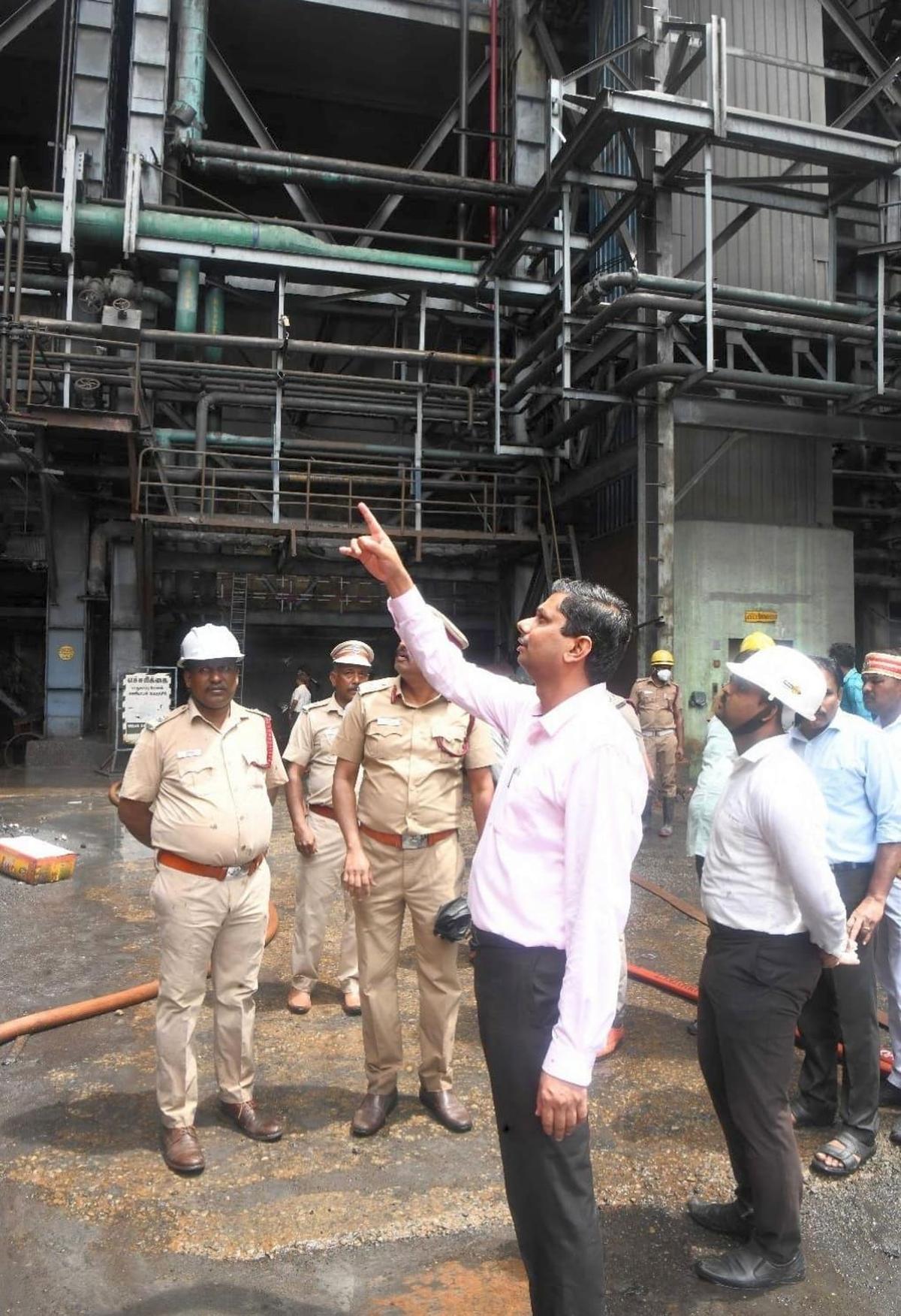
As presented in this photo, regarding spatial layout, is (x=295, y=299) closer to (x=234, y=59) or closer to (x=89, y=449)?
(x=89, y=449)

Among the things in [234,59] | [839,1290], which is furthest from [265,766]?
[234,59]

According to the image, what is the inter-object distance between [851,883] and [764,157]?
43.9 feet

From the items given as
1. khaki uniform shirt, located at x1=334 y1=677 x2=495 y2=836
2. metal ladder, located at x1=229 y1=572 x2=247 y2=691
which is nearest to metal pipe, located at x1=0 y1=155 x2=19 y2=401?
metal ladder, located at x1=229 y1=572 x2=247 y2=691

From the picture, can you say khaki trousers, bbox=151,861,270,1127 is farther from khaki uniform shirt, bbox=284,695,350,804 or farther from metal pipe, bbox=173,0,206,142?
metal pipe, bbox=173,0,206,142

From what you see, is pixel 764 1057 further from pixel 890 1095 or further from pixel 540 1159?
pixel 890 1095

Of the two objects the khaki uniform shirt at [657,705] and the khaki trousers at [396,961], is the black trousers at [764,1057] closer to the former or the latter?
the khaki trousers at [396,961]

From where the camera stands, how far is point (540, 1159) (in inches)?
84.9

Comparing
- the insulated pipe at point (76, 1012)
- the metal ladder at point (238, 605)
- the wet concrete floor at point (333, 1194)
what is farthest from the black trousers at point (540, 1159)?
the metal ladder at point (238, 605)

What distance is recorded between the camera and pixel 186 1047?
11.3 ft

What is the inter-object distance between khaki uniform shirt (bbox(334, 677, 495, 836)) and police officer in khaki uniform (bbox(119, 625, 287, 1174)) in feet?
1.51

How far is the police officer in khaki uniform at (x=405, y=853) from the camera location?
3746 millimetres

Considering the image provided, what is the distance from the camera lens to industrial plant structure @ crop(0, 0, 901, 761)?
11.8 m

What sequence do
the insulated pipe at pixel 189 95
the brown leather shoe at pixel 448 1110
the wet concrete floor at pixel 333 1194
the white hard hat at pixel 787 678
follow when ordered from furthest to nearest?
the insulated pipe at pixel 189 95, the brown leather shoe at pixel 448 1110, the white hard hat at pixel 787 678, the wet concrete floor at pixel 333 1194

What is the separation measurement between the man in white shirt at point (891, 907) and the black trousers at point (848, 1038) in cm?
14
